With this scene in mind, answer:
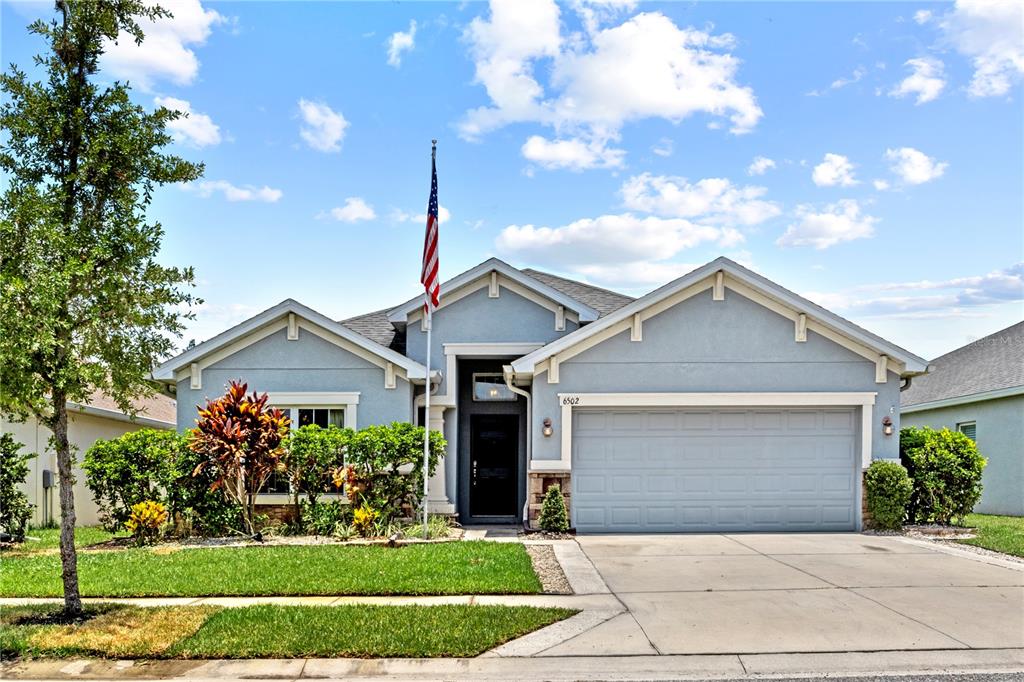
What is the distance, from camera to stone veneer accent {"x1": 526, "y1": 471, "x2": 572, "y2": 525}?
1255 cm

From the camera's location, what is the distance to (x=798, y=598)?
25.7ft

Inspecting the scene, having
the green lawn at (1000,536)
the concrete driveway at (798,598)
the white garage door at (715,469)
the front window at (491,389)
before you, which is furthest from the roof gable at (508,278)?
the green lawn at (1000,536)

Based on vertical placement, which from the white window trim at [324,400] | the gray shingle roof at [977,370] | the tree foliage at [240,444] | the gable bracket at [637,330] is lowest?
the tree foliage at [240,444]

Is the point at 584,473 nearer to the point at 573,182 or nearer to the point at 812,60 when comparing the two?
the point at 573,182

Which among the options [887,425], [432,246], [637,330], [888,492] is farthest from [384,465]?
[887,425]

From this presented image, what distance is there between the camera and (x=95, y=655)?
6.07 meters

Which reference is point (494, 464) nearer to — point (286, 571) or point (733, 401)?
point (733, 401)

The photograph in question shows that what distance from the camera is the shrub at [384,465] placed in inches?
476

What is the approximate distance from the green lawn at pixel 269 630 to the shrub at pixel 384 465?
4789mm

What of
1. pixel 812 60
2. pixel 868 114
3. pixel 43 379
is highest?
pixel 812 60

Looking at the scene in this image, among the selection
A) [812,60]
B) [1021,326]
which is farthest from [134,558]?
[1021,326]

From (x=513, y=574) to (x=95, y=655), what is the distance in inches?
171

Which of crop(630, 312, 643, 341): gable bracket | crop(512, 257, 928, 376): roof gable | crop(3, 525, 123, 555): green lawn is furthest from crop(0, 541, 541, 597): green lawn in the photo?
crop(630, 312, 643, 341): gable bracket

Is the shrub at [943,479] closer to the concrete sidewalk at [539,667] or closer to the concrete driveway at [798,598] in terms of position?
the concrete driveway at [798,598]
